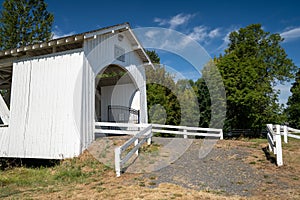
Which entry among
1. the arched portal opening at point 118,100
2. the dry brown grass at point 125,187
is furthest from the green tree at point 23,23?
the dry brown grass at point 125,187

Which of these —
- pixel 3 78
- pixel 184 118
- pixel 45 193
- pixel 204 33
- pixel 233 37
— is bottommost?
pixel 45 193

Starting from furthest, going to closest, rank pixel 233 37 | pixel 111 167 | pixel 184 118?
pixel 233 37, pixel 184 118, pixel 111 167

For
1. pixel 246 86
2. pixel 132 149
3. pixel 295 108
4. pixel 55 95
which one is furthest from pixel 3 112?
pixel 295 108

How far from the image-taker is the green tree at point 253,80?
61.8 feet

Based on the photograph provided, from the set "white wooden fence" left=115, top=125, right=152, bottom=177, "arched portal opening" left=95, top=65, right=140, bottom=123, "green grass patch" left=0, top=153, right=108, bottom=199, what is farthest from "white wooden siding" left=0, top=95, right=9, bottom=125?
"white wooden fence" left=115, top=125, right=152, bottom=177

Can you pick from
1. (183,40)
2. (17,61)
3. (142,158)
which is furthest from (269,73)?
(17,61)

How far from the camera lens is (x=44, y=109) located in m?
8.74

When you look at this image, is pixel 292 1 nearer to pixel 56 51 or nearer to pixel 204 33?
pixel 204 33

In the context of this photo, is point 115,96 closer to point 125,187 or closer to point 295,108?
point 125,187

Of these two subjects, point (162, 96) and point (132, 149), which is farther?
point (162, 96)

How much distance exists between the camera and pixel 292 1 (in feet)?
65.7

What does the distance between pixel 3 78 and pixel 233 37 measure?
76.7ft

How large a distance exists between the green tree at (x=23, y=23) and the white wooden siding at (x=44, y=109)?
51.2 feet

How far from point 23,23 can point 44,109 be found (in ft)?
59.4
